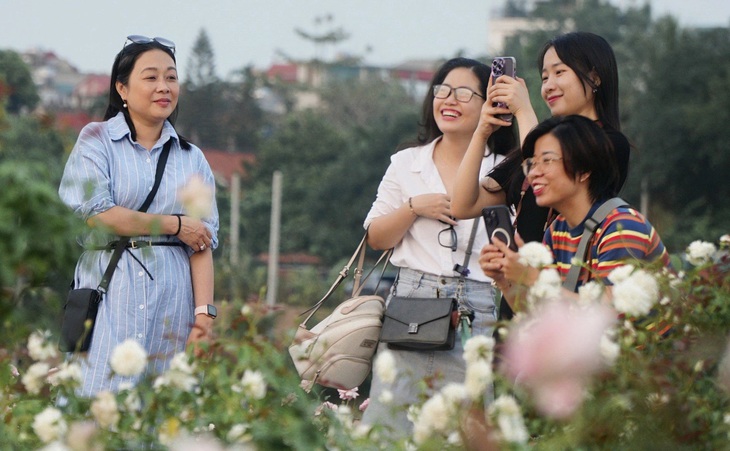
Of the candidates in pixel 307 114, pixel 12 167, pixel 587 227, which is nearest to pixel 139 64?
pixel 587 227

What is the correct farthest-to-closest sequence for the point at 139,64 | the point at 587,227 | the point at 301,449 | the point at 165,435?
the point at 139,64 → the point at 587,227 → the point at 165,435 → the point at 301,449

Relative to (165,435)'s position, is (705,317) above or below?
above

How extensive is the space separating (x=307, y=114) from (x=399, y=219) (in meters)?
67.7

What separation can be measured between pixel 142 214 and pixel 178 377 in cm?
170

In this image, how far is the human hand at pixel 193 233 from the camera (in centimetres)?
421

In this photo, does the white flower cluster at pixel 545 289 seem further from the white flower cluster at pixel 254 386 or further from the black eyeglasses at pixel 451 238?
the black eyeglasses at pixel 451 238

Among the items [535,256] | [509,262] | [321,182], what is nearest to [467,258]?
[509,262]

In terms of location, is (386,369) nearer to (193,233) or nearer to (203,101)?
(193,233)

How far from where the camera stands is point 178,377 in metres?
2.49

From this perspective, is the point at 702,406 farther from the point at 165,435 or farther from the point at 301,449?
the point at 165,435

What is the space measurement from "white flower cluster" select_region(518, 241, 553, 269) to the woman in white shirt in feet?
4.88

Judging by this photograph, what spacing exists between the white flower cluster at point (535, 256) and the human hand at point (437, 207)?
62.1 inches

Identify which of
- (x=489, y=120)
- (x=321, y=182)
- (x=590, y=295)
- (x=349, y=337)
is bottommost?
(x=321, y=182)

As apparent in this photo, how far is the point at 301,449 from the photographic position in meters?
2.20
